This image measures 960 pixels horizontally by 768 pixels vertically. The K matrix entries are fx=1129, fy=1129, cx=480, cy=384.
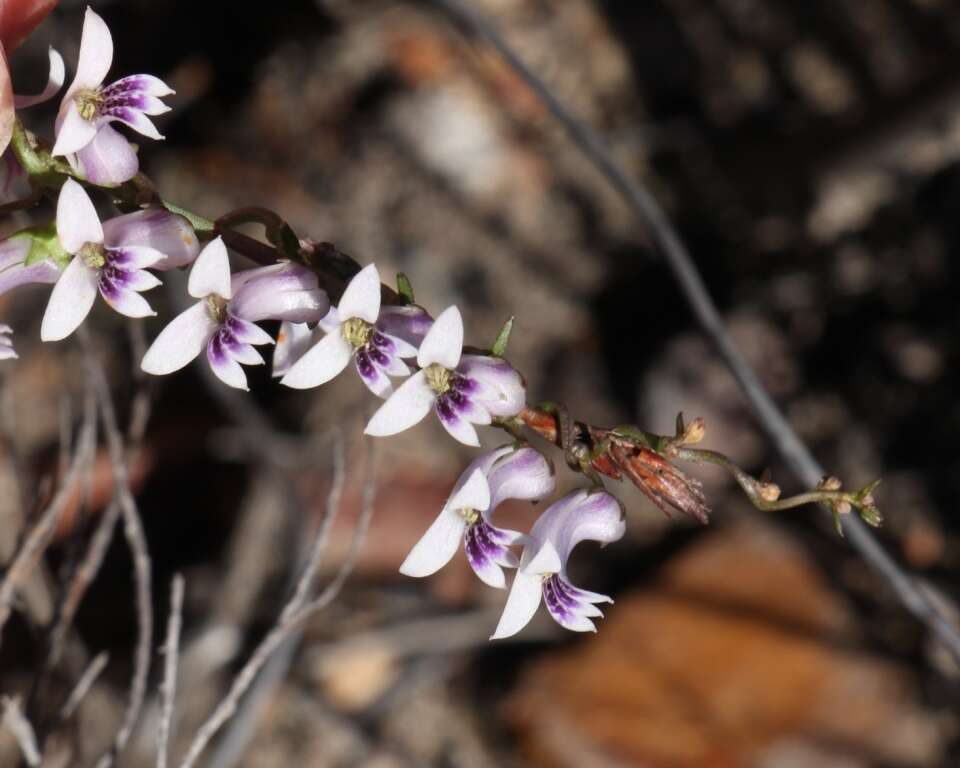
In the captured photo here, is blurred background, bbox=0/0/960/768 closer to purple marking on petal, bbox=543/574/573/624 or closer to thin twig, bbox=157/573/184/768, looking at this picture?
thin twig, bbox=157/573/184/768

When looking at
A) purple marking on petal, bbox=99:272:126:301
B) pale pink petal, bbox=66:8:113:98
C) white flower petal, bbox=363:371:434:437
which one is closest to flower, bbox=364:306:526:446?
white flower petal, bbox=363:371:434:437

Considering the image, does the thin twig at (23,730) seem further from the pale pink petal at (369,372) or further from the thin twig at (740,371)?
the thin twig at (740,371)

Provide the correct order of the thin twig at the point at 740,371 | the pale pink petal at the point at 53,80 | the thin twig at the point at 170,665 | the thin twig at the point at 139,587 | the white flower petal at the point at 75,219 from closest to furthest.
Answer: the white flower petal at the point at 75,219 < the pale pink petal at the point at 53,80 < the thin twig at the point at 170,665 < the thin twig at the point at 139,587 < the thin twig at the point at 740,371

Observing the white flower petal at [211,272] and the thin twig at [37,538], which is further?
the thin twig at [37,538]

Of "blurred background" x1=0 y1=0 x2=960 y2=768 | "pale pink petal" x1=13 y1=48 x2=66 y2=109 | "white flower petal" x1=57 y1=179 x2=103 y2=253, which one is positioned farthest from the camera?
"blurred background" x1=0 y1=0 x2=960 y2=768

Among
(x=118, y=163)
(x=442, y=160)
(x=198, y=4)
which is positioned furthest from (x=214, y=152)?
(x=118, y=163)

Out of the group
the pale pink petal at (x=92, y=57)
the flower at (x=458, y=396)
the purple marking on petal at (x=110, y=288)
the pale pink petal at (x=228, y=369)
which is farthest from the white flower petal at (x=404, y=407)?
the pale pink petal at (x=92, y=57)
